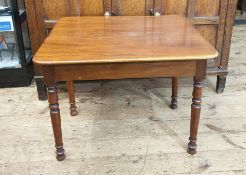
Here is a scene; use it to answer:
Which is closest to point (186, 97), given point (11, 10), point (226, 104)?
point (226, 104)

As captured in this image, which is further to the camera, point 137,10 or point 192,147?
point 137,10

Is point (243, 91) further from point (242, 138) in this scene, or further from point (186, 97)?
point (242, 138)

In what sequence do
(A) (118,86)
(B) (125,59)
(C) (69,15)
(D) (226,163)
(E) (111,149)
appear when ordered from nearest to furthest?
(B) (125,59) < (D) (226,163) < (E) (111,149) < (C) (69,15) < (A) (118,86)

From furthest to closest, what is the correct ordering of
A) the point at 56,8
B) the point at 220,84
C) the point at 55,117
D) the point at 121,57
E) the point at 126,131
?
1. the point at 220,84
2. the point at 56,8
3. the point at 126,131
4. the point at 55,117
5. the point at 121,57

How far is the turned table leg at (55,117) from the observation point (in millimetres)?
1567

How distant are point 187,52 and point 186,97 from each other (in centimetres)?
104

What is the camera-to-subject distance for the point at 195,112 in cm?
169

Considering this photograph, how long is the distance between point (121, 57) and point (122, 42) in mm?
208

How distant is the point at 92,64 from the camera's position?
1.51 metres

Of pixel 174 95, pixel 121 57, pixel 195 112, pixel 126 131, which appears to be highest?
pixel 121 57

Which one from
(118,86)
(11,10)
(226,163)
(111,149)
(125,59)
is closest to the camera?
(125,59)

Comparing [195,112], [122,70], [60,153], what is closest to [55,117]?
[60,153]

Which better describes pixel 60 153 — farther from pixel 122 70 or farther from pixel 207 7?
pixel 207 7

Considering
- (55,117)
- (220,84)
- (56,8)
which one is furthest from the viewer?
(220,84)
